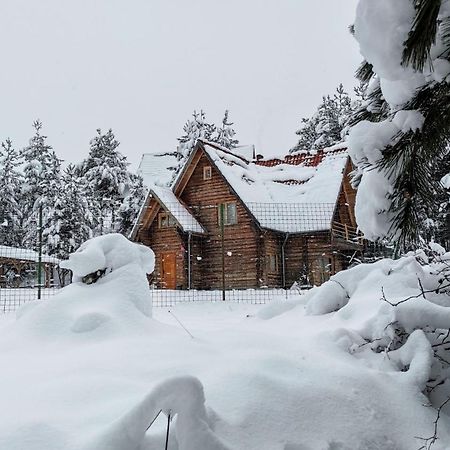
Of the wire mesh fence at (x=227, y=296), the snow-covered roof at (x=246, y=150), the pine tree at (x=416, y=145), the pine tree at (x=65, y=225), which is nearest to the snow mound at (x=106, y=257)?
the pine tree at (x=416, y=145)

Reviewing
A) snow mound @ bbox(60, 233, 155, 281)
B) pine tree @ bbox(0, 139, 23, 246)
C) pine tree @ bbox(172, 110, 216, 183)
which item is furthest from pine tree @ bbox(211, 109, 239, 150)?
snow mound @ bbox(60, 233, 155, 281)

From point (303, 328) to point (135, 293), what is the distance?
1.72 metres

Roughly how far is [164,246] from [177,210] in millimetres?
1621

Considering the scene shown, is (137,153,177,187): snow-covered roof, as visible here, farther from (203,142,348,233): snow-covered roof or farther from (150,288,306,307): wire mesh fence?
(150,288,306,307): wire mesh fence

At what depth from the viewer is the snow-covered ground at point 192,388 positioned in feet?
7.36

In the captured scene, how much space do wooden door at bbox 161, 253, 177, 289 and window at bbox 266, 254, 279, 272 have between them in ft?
12.5

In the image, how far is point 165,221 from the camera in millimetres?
20672

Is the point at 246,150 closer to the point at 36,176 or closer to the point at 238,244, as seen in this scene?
the point at 36,176

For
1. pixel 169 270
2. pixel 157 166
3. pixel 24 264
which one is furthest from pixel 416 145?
pixel 157 166

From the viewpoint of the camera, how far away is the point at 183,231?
19.6 m

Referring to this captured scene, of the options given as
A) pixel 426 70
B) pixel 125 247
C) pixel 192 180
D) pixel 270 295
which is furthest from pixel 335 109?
pixel 426 70

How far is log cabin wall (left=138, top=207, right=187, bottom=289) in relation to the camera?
20.1 m

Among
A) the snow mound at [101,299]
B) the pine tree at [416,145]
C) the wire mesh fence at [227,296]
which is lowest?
the wire mesh fence at [227,296]

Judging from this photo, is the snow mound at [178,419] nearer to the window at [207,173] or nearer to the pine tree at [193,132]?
the window at [207,173]
